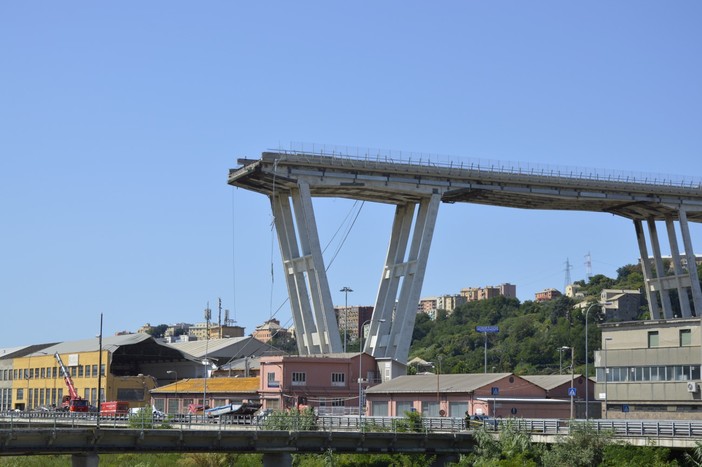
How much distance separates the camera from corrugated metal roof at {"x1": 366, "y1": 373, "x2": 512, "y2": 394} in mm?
86062

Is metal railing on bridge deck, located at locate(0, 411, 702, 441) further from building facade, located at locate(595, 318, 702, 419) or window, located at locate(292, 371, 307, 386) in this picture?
window, located at locate(292, 371, 307, 386)

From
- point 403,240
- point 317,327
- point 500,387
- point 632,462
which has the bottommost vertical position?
point 632,462

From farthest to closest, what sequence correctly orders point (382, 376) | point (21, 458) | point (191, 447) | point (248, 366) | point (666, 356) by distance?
1. point (248, 366)
2. point (382, 376)
3. point (21, 458)
4. point (666, 356)
5. point (191, 447)

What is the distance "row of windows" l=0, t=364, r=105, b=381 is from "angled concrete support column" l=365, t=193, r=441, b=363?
128 feet

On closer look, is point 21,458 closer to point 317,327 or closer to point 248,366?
point 317,327

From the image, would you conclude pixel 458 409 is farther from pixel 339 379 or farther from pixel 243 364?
pixel 243 364

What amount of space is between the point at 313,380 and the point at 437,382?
14.4 m

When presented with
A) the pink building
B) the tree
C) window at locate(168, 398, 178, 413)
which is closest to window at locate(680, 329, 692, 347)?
the tree

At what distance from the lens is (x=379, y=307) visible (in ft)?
356

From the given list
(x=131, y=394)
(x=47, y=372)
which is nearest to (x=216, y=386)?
(x=131, y=394)

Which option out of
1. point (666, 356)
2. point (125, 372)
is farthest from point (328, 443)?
point (125, 372)

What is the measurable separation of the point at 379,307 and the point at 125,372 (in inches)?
1879

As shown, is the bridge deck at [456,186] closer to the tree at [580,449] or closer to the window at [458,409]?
the window at [458,409]

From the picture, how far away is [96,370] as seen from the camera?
423ft
